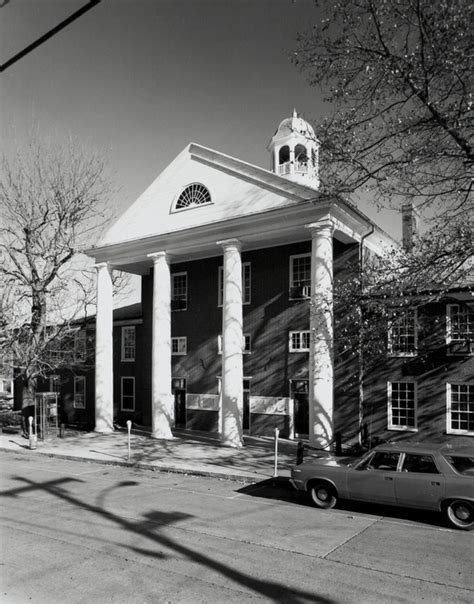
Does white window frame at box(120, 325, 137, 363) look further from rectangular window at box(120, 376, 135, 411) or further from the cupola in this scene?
the cupola

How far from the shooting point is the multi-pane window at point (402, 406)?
69.3 ft

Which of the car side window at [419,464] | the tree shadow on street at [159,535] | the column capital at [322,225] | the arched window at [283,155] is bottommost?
the tree shadow on street at [159,535]

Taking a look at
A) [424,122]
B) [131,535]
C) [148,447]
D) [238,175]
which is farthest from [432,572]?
[238,175]

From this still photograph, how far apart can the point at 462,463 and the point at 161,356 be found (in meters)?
16.0

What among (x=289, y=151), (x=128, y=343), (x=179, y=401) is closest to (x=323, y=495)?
(x=179, y=401)

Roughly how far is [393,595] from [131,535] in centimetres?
476

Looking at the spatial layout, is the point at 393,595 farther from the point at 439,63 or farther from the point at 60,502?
the point at 439,63

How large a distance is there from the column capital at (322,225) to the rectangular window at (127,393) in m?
15.3

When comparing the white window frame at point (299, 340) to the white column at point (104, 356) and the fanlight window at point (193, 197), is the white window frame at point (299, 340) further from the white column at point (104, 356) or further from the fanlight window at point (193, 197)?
the white column at point (104, 356)

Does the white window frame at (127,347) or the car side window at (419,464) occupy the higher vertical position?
the white window frame at (127,347)

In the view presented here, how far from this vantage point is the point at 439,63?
34.7 ft

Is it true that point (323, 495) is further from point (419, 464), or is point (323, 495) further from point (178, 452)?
point (178, 452)

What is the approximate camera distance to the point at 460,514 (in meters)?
10.3

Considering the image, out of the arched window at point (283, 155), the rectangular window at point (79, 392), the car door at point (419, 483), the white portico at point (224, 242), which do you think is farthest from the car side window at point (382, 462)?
the rectangular window at point (79, 392)
